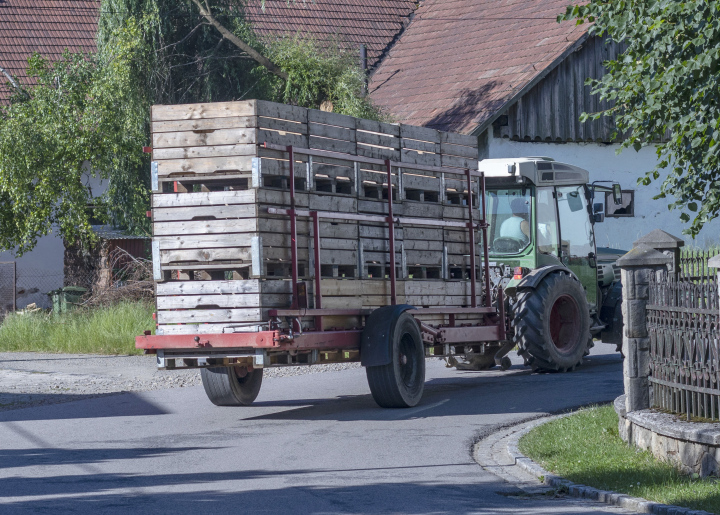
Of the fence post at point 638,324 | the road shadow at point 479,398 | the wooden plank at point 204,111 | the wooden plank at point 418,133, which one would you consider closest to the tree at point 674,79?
the wooden plank at point 418,133

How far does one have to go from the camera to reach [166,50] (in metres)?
22.8

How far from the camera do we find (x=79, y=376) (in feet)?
49.2

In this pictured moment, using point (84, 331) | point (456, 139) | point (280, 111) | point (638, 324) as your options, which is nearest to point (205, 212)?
point (280, 111)

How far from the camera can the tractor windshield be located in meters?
14.5

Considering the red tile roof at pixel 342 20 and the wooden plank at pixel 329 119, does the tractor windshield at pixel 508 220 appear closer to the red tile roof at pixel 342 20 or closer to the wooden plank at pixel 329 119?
the wooden plank at pixel 329 119

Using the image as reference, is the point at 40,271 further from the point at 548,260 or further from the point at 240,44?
the point at 548,260

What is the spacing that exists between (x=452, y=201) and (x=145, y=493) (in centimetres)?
660

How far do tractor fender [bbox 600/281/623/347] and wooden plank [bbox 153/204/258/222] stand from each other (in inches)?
275

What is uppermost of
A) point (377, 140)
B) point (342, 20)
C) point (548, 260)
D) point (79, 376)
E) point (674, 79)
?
point (342, 20)

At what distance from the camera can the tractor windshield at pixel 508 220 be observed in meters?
14.5

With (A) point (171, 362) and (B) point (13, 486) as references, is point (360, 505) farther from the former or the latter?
(A) point (171, 362)

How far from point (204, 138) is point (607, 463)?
15.8 feet

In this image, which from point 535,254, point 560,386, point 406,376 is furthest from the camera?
point 535,254

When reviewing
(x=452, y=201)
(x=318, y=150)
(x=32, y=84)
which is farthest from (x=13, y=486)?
(x=32, y=84)
